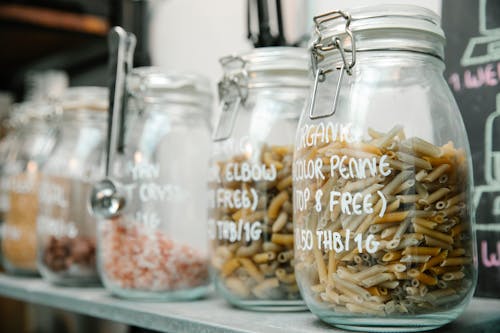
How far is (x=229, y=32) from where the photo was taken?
0.99 m

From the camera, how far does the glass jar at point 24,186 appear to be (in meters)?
0.98

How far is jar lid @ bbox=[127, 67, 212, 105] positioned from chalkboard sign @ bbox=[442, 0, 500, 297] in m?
0.28

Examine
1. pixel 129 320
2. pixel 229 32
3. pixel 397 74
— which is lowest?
pixel 129 320

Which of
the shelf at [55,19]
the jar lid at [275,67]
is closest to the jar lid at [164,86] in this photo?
the jar lid at [275,67]

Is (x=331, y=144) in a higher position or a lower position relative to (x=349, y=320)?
higher

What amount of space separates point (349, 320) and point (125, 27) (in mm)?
A: 773

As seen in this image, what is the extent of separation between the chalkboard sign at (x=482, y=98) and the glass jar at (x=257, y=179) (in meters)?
0.17

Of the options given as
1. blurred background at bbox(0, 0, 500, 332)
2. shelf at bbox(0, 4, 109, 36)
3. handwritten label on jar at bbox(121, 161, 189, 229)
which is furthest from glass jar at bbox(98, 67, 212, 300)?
shelf at bbox(0, 4, 109, 36)

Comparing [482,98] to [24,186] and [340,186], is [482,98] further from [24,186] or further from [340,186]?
[24,186]

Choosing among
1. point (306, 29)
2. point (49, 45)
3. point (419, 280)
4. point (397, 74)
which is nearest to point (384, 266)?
point (419, 280)

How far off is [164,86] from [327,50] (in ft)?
0.88

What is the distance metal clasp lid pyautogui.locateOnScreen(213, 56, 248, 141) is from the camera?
2.20 feet

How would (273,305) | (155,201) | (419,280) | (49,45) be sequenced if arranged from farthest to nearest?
(49,45) → (155,201) → (273,305) → (419,280)

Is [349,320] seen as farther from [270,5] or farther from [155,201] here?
[270,5]
